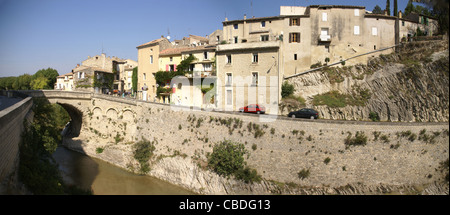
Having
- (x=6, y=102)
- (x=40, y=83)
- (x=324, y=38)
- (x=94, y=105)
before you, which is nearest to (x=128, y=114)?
(x=94, y=105)

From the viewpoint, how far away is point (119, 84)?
4862 centimetres

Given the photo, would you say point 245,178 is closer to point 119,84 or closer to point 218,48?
point 218,48

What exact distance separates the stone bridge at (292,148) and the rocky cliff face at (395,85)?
4.24 m

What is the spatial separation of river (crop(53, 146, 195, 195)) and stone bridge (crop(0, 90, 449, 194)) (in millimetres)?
823

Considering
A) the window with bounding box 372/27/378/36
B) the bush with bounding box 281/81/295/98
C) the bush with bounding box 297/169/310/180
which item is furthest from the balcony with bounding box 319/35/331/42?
the bush with bounding box 297/169/310/180

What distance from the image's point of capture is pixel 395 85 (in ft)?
81.8

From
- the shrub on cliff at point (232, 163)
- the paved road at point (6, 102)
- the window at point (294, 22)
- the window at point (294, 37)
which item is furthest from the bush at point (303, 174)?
the paved road at point (6, 102)

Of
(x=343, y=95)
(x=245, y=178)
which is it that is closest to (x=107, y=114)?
(x=245, y=178)

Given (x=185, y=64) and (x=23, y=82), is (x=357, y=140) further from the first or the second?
(x=23, y=82)

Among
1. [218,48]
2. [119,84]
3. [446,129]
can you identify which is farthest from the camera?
[119,84]

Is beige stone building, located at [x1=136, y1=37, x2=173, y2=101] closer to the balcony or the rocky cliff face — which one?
the rocky cliff face

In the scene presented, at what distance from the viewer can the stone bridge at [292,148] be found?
19.0 meters

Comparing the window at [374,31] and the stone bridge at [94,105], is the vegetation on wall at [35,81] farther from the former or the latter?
the window at [374,31]

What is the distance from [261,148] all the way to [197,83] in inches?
518
